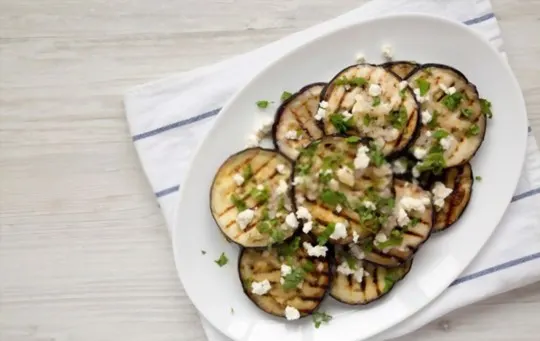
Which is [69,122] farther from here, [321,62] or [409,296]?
[409,296]

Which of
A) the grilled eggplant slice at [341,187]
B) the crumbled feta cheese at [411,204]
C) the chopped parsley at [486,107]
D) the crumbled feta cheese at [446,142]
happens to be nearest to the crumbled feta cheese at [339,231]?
the grilled eggplant slice at [341,187]

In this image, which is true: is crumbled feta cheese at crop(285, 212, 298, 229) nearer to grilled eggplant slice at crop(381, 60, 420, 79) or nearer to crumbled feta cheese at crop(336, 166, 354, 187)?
crumbled feta cheese at crop(336, 166, 354, 187)

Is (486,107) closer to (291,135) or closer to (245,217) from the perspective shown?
(291,135)

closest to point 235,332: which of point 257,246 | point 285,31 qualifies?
point 257,246

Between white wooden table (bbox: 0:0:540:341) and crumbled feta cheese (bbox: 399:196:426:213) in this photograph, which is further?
white wooden table (bbox: 0:0:540:341)

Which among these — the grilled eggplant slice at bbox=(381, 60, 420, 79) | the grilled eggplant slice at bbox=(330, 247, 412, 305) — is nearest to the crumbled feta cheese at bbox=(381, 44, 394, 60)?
the grilled eggplant slice at bbox=(381, 60, 420, 79)
